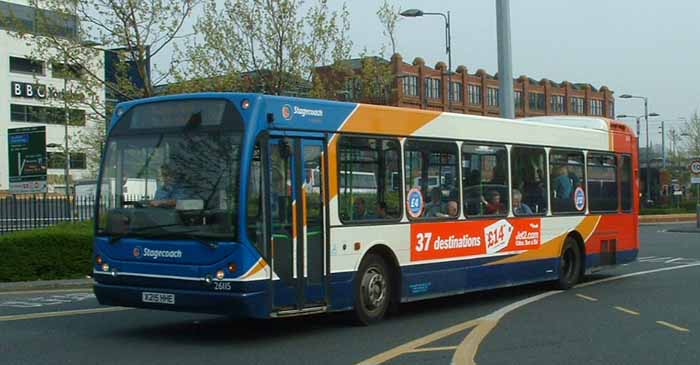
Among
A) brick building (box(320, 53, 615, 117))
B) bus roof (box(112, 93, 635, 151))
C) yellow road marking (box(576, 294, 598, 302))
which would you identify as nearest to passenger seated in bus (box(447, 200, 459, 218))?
bus roof (box(112, 93, 635, 151))

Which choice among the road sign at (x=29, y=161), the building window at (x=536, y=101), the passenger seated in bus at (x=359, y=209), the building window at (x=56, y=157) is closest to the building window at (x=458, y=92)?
the building window at (x=536, y=101)

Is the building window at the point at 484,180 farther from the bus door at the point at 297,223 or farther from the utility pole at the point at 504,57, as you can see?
the utility pole at the point at 504,57

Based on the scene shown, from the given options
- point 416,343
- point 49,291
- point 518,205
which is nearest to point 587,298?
point 518,205

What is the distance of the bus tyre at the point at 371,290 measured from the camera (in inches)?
456

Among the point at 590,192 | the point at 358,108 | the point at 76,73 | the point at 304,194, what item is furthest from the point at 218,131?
the point at 76,73

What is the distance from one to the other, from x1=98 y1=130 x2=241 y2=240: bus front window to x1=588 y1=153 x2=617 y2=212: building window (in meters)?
9.12

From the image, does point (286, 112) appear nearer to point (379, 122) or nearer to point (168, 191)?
point (168, 191)

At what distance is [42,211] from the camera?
80.0 ft

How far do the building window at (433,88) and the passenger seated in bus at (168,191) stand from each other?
79479mm

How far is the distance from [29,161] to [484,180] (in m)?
15.1

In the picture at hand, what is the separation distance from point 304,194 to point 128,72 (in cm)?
1471

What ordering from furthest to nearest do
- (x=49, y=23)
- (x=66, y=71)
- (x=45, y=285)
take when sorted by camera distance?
1. (x=66, y=71)
2. (x=49, y=23)
3. (x=45, y=285)

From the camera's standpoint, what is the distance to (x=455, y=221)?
13453 mm

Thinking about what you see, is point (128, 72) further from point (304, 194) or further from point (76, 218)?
point (304, 194)
